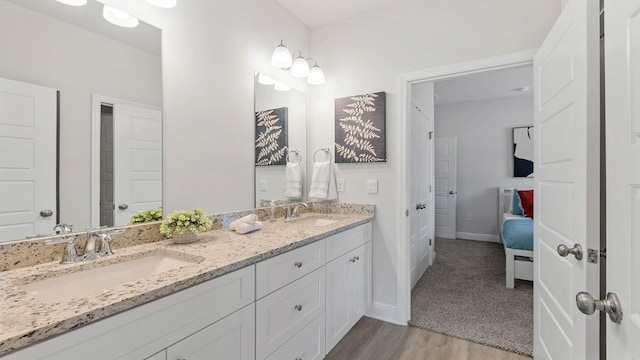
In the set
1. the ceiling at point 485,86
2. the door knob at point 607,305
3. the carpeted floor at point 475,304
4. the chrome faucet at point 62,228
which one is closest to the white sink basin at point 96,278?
the chrome faucet at point 62,228

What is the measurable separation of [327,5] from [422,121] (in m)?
1.62

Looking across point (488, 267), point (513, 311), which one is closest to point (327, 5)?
point (513, 311)

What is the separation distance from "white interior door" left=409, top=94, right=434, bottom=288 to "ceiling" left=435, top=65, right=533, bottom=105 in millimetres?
908

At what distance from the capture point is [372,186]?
255 cm

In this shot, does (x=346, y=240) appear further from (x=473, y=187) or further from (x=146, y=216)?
(x=473, y=187)

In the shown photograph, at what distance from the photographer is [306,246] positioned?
1.66 meters

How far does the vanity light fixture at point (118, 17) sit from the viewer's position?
4.62 feet

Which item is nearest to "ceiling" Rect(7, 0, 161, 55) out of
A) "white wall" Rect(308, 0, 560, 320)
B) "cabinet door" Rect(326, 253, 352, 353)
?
"white wall" Rect(308, 0, 560, 320)

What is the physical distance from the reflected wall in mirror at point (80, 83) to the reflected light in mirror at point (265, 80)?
0.79m

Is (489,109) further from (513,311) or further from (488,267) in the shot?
(513,311)

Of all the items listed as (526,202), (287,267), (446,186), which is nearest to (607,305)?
(287,267)

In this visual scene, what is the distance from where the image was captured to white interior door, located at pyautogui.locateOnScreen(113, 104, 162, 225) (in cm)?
146

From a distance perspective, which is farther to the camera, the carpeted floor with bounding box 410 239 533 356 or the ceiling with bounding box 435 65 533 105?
the ceiling with bounding box 435 65 533 105

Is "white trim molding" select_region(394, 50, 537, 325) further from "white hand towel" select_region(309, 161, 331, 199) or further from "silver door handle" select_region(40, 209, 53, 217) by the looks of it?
"silver door handle" select_region(40, 209, 53, 217)
